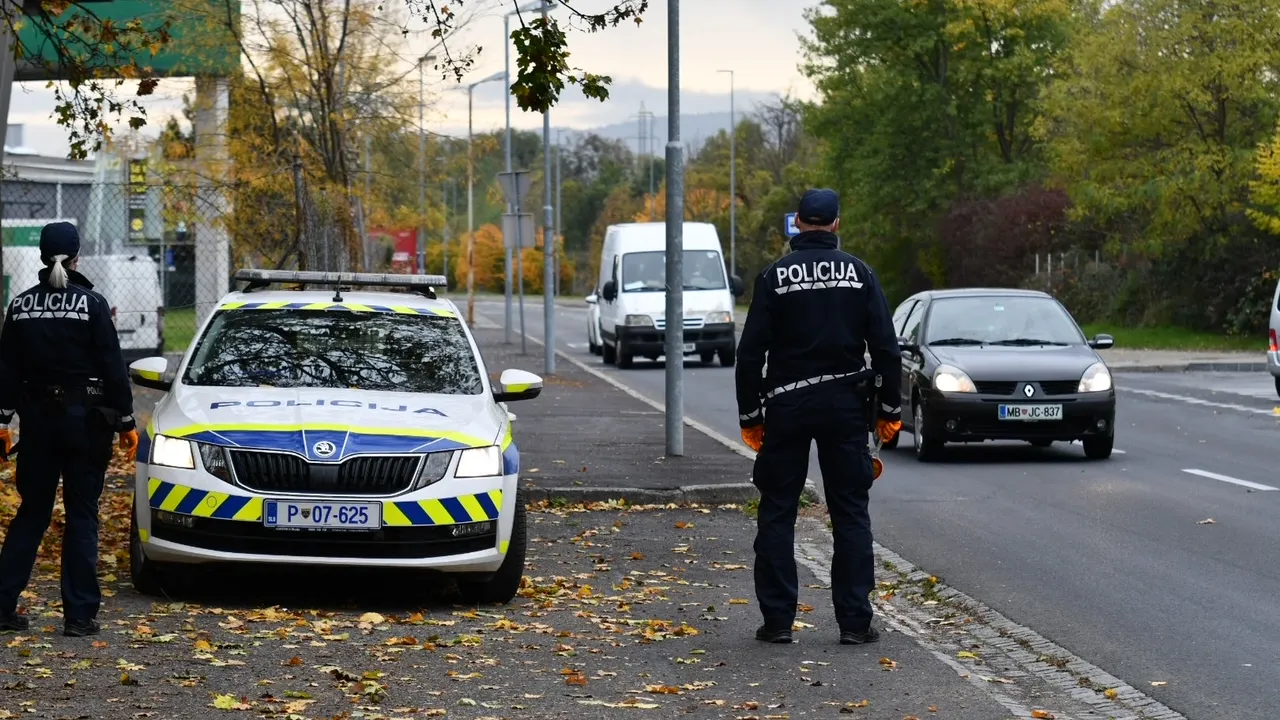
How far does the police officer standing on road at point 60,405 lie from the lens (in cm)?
805

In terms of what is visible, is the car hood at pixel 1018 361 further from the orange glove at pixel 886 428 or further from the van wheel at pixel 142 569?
the van wheel at pixel 142 569

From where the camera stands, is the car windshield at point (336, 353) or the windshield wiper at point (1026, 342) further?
the windshield wiper at point (1026, 342)

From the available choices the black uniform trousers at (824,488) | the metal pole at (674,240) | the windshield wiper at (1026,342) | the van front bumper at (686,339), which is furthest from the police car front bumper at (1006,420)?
the van front bumper at (686,339)

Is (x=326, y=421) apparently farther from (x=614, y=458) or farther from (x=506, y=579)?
(x=614, y=458)

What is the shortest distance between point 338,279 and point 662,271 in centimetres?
2506

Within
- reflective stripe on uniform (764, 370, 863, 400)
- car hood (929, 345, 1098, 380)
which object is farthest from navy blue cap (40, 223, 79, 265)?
car hood (929, 345, 1098, 380)

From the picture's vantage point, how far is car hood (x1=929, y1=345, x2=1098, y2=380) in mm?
16797

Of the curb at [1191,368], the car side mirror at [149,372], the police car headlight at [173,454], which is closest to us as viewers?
the police car headlight at [173,454]

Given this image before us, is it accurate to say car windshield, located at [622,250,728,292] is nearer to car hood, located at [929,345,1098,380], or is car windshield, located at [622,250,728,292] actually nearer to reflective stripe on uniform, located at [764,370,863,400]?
car hood, located at [929,345,1098,380]

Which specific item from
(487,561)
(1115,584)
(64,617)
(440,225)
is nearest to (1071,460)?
(1115,584)

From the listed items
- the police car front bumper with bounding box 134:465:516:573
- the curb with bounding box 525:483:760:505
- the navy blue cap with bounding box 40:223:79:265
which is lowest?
the curb with bounding box 525:483:760:505

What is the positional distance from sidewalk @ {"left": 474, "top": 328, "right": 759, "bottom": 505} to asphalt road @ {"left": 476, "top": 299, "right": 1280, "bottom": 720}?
107cm

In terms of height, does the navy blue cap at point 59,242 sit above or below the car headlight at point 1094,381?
above

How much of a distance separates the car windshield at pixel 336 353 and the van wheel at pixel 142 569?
0.91 metres
